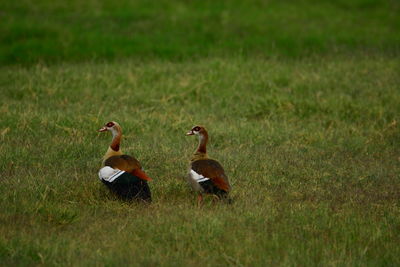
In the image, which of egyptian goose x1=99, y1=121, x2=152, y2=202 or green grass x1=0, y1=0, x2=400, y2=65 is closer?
egyptian goose x1=99, y1=121, x2=152, y2=202

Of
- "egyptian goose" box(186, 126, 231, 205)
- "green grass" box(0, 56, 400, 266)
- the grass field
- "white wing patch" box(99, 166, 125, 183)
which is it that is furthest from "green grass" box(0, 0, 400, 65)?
"egyptian goose" box(186, 126, 231, 205)

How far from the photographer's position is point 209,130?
9.80m

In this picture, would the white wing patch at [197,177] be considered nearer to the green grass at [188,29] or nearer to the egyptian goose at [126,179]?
the egyptian goose at [126,179]

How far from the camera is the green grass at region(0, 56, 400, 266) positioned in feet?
18.7

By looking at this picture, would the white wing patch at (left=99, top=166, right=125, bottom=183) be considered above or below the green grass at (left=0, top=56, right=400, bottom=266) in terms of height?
above

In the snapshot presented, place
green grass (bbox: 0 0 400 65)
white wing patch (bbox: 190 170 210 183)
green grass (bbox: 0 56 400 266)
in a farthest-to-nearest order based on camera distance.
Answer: green grass (bbox: 0 0 400 65)
white wing patch (bbox: 190 170 210 183)
green grass (bbox: 0 56 400 266)

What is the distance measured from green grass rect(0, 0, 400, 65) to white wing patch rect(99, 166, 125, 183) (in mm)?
7446

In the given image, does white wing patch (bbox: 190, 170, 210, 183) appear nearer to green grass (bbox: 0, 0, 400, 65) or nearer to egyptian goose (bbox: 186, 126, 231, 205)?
egyptian goose (bbox: 186, 126, 231, 205)

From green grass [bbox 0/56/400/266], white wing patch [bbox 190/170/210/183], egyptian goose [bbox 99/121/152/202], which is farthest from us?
white wing patch [bbox 190/170/210/183]

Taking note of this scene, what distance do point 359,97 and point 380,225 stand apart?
225 inches

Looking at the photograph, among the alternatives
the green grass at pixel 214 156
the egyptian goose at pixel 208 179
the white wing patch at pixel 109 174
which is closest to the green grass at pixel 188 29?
the green grass at pixel 214 156

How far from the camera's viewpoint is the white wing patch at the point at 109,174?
21.7 feet

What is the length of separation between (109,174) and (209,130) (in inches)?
131

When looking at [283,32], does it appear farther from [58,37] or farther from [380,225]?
[380,225]
